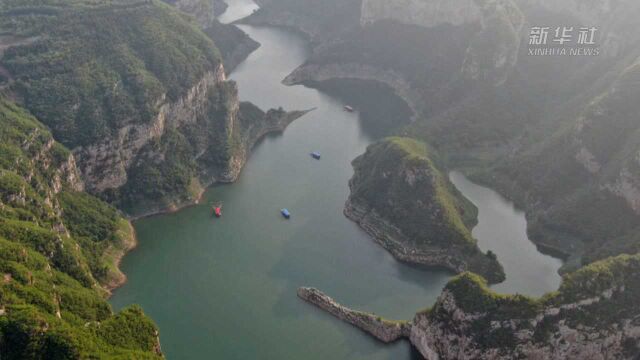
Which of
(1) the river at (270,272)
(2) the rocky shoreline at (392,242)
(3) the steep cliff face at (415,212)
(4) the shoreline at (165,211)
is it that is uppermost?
(3) the steep cliff face at (415,212)

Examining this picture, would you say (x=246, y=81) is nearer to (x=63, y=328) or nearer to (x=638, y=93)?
(x=638, y=93)

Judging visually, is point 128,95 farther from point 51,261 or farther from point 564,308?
point 564,308

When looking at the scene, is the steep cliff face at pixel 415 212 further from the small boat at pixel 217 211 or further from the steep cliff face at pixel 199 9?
the steep cliff face at pixel 199 9

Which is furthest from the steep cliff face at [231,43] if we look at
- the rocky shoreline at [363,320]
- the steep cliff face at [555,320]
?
the steep cliff face at [555,320]

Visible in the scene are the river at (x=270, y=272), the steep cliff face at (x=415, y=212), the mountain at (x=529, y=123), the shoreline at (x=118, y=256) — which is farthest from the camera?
the steep cliff face at (x=415, y=212)

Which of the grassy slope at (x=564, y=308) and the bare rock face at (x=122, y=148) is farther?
the bare rock face at (x=122, y=148)

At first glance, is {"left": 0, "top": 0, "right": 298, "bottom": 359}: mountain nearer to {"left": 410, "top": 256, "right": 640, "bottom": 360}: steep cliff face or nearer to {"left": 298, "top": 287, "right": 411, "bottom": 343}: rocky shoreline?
{"left": 298, "top": 287, "right": 411, "bottom": 343}: rocky shoreline

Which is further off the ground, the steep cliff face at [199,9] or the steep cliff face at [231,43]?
the steep cliff face at [199,9]
